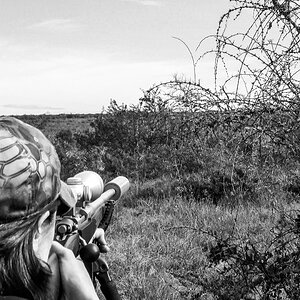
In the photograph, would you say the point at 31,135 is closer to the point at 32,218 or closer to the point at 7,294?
the point at 32,218

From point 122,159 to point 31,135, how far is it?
9837 mm

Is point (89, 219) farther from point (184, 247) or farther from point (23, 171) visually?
point (184, 247)

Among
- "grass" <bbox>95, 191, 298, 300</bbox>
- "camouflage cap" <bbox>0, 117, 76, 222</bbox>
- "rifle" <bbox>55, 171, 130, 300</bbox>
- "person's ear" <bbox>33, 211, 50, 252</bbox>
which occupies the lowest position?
"grass" <bbox>95, 191, 298, 300</bbox>

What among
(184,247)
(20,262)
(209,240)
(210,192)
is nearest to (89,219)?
(20,262)

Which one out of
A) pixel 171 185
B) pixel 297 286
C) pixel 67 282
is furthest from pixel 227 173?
pixel 67 282

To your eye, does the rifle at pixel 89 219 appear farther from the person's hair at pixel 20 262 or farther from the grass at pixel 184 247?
the grass at pixel 184 247

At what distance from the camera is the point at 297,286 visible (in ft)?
9.59

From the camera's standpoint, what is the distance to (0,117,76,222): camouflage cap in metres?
1.32

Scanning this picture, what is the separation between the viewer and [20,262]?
1371 millimetres

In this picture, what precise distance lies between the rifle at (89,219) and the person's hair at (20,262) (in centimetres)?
42

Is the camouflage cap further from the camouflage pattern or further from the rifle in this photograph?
the rifle

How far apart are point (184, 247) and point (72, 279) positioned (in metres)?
3.83

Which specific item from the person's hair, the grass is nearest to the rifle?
the person's hair

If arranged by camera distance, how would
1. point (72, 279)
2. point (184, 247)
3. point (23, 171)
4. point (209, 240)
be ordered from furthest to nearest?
point (209, 240)
point (184, 247)
point (72, 279)
point (23, 171)
